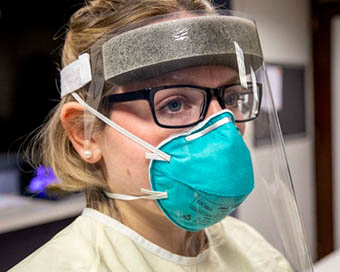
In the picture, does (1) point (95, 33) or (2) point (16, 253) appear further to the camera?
(2) point (16, 253)

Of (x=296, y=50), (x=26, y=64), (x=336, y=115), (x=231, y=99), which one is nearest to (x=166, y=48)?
(x=231, y=99)

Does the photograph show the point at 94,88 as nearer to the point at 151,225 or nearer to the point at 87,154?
the point at 87,154

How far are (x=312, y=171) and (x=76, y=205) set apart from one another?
2.39m

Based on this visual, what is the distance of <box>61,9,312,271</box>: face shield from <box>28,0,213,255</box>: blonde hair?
0.10ft

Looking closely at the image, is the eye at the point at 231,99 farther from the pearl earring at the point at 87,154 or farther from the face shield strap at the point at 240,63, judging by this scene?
the pearl earring at the point at 87,154

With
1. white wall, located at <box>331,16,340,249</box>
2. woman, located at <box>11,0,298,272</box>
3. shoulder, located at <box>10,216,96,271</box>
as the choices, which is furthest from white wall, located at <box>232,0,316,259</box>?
shoulder, located at <box>10,216,96,271</box>

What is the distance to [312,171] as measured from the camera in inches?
140

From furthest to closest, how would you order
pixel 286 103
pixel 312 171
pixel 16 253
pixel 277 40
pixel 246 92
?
pixel 312 171, pixel 286 103, pixel 277 40, pixel 16 253, pixel 246 92

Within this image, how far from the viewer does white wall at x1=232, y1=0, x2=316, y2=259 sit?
2865mm

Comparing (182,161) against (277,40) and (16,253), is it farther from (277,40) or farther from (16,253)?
(277,40)

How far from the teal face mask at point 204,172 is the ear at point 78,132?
130mm

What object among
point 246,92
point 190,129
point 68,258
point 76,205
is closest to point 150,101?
point 190,129

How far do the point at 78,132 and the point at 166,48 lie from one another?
251 mm

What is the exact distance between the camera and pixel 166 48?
708 mm
